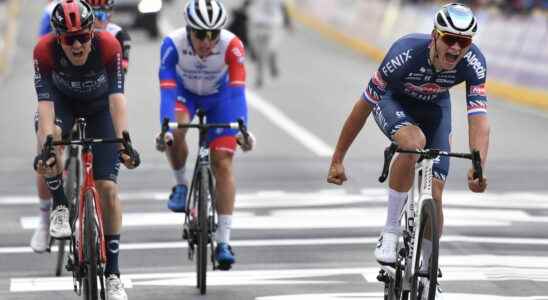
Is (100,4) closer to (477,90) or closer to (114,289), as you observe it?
(114,289)

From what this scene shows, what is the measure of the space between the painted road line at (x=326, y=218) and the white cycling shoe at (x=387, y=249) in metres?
4.50

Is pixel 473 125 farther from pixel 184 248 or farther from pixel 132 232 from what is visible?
pixel 132 232

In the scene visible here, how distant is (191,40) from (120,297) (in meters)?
2.68

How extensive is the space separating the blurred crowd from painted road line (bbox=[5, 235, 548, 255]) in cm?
1502

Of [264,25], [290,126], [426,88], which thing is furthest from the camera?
[264,25]

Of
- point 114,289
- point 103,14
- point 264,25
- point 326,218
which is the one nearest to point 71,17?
point 114,289

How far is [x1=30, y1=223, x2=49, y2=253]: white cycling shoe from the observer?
12.4 meters

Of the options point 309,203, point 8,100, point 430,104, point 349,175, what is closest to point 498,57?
point 8,100

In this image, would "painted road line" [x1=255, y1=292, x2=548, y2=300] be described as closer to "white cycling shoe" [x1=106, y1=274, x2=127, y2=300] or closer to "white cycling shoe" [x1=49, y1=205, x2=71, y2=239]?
"white cycling shoe" [x1=106, y1=274, x2=127, y2=300]

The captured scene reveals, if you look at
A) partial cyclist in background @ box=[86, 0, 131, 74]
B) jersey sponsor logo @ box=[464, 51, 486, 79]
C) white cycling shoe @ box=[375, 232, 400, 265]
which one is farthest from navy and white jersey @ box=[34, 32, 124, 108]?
partial cyclist in background @ box=[86, 0, 131, 74]

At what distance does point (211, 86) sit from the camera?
1261cm

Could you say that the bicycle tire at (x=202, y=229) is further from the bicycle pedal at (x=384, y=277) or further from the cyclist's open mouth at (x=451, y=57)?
the cyclist's open mouth at (x=451, y=57)

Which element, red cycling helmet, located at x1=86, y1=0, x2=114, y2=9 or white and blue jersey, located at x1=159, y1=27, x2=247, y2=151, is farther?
red cycling helmet, located at x1=86, y1=0, x2=114, y2=9

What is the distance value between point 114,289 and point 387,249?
1.72 metres
